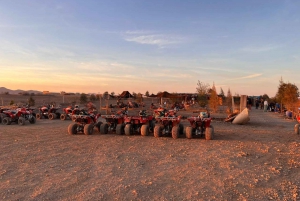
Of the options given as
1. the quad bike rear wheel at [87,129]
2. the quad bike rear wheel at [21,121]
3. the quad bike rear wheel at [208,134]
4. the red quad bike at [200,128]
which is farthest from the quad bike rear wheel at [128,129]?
the quad bike rear wheel at [21,121]

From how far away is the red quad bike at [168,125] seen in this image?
10.8 meters

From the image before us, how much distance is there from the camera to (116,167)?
261 inches

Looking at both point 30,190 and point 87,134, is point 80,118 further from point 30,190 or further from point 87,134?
point 30,190

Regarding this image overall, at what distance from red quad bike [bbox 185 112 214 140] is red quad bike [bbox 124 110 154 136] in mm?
1829

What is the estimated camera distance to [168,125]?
11570 mm

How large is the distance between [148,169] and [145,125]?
15.9ft

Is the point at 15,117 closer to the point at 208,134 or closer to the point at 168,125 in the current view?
the point at 168,125

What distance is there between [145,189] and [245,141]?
6461 mm

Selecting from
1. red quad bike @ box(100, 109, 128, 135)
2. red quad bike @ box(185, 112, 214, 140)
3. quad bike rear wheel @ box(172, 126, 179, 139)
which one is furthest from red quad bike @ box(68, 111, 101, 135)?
red quad bike @ box(185, 112, 214, 140)

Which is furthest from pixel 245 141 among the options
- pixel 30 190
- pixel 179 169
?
pixel 30 190

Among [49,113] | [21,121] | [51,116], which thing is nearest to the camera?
[21,121]

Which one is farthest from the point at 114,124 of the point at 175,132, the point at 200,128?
the point at 200,128

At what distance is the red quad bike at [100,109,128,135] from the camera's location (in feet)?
38.4

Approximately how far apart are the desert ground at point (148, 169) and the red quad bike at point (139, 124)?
3.27 feet
